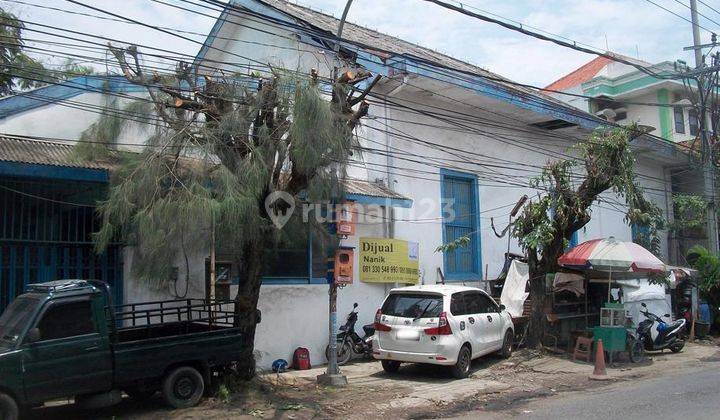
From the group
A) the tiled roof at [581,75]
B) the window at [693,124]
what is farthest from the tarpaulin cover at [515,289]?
the tiled roof at [581,75]

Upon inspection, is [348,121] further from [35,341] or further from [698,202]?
[698,202]

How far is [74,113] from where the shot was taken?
11.5 meters

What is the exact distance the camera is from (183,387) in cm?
884

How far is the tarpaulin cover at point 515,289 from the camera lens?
15148mm

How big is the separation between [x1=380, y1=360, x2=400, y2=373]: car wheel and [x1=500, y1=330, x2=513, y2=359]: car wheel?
8.94 feet

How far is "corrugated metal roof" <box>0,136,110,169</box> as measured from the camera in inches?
376

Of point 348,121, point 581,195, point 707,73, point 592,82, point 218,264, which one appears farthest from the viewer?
point 592,82

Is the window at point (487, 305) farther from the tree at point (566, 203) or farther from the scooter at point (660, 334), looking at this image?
the scooter at point (660, 334)

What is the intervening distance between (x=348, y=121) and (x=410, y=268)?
612 cm

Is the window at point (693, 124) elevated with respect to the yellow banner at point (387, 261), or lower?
elevated

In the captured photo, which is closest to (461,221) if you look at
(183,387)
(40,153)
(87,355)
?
(183,387)

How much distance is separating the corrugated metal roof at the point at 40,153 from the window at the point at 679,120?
27.7m

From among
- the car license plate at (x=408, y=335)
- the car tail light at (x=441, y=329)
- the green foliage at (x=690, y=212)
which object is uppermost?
the green foliage at (x=690, y=212)

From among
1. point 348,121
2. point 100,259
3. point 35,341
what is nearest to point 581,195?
point 348,121
